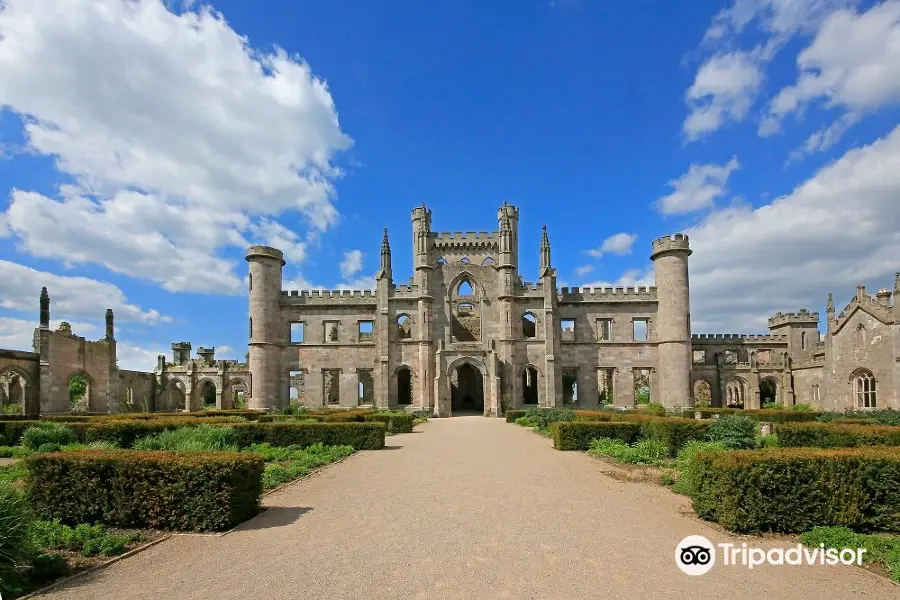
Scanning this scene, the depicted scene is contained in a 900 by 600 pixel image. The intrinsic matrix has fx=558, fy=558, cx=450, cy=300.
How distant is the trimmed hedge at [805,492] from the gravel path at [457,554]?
0.59 metres

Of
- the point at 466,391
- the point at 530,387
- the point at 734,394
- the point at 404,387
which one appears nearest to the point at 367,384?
the point at 404,387

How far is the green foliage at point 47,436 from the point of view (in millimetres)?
16719

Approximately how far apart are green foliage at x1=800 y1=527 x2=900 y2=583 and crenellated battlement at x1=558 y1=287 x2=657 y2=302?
114 feet

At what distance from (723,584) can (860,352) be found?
34.6m

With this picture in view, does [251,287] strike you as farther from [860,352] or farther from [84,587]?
[860,352]

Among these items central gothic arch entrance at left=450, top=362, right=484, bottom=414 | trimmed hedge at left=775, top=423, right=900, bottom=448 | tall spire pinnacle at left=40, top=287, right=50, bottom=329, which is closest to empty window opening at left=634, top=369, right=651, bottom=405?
central gothic arch entrance at left=450, top=362, right=484, bottom=414

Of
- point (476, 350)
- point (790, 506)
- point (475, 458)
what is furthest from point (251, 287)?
point (790, 506)

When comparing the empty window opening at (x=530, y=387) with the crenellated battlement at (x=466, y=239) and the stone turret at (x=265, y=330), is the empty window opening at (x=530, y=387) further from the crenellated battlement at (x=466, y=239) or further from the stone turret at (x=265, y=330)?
the stone turret at (x=265, y=330)

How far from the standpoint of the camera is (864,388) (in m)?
33.2

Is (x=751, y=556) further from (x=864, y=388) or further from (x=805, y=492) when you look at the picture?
(x=864, y=388)

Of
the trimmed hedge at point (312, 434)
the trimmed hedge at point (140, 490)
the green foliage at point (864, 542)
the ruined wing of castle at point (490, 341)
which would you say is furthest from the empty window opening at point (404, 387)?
the green foliage at point (864, 542)

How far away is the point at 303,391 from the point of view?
1624 inches

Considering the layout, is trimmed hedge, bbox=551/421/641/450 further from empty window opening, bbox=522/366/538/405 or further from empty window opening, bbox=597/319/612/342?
empty window opening, bbox=522/366/538/405

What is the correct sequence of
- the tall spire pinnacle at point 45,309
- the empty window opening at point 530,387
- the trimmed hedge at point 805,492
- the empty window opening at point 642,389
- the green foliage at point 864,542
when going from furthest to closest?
1. the empty window opening at point 642,389
2. the empty window opening at point 530,387
3. the tall spire pinnacle at point 45,309
4. the trimmed hedge at point 805,492
5. the green foliage at point 864,542
